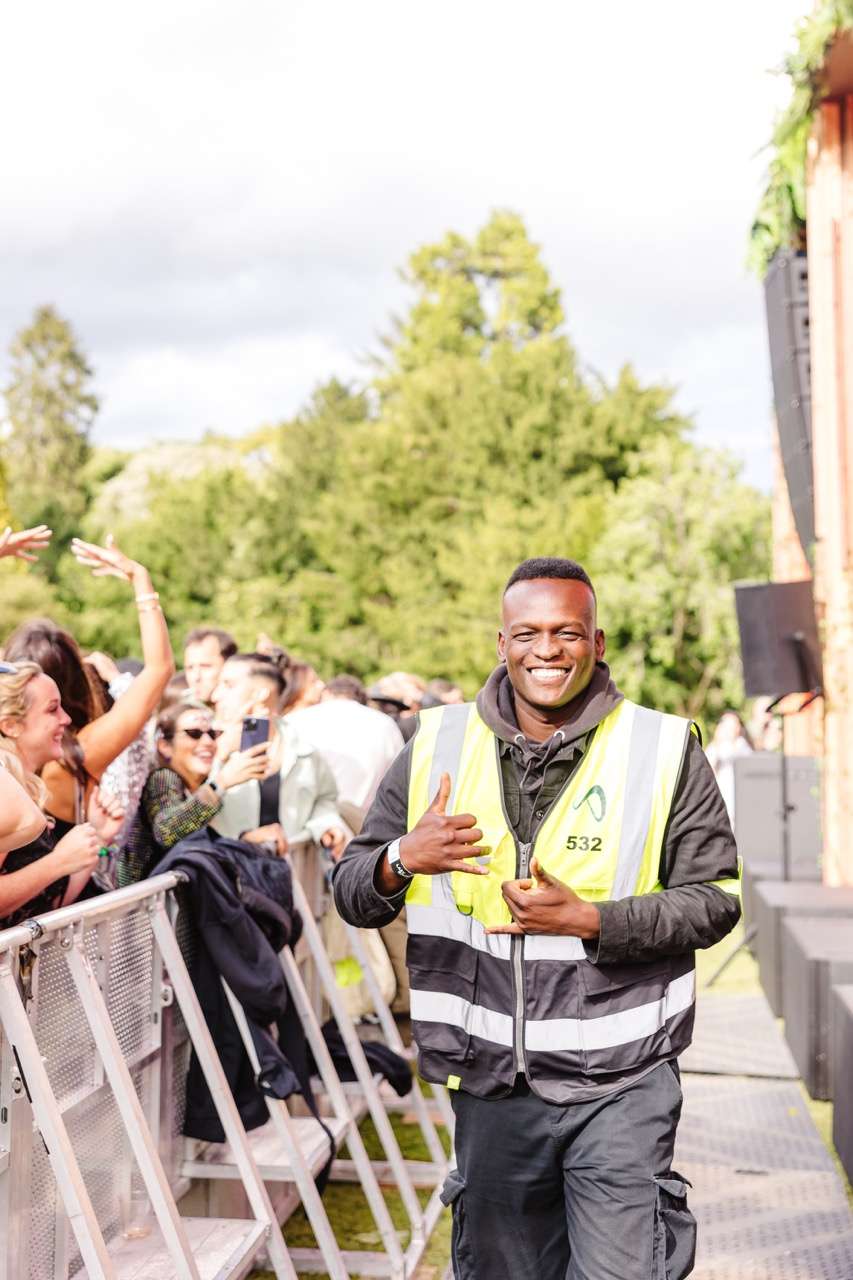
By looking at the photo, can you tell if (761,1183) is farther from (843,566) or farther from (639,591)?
(639,591)

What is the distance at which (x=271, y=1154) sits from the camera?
4.70m

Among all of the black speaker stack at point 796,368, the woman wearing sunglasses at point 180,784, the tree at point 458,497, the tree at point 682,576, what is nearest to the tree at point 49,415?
the tree at point 458,497

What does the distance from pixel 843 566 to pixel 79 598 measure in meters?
48.7

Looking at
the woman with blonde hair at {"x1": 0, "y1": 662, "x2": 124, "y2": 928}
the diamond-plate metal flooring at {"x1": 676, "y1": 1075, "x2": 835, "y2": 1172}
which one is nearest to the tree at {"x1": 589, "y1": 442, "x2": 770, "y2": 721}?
the diamond-plate metal flooring at {"x1": 676, "y1": 1075, "x2": 835, "y2": 1172}

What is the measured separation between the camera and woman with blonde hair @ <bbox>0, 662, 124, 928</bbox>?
3.54 m

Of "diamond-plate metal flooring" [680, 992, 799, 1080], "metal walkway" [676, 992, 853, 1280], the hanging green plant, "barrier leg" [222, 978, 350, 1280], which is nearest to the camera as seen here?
"barrier leg" [222, 978, 350, 1280]

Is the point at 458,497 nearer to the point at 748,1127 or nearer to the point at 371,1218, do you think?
the point at 748,1127

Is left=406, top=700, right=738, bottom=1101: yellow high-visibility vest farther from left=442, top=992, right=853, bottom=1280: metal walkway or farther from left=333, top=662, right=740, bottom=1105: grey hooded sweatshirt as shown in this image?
left=442, top=992, right=853, bottom=1280: metal walkway

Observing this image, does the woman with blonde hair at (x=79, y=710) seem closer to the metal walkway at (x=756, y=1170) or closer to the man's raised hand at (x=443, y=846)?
the man's raised hand at (x=443, y=846)

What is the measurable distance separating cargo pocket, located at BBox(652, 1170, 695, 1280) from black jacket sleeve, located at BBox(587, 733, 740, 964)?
434 mm

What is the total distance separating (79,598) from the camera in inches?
2233

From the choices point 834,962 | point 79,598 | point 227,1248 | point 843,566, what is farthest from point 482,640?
point 227,1248

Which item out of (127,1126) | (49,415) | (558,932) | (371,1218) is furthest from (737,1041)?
(49,415)

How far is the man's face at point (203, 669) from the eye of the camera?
7.19 metres
